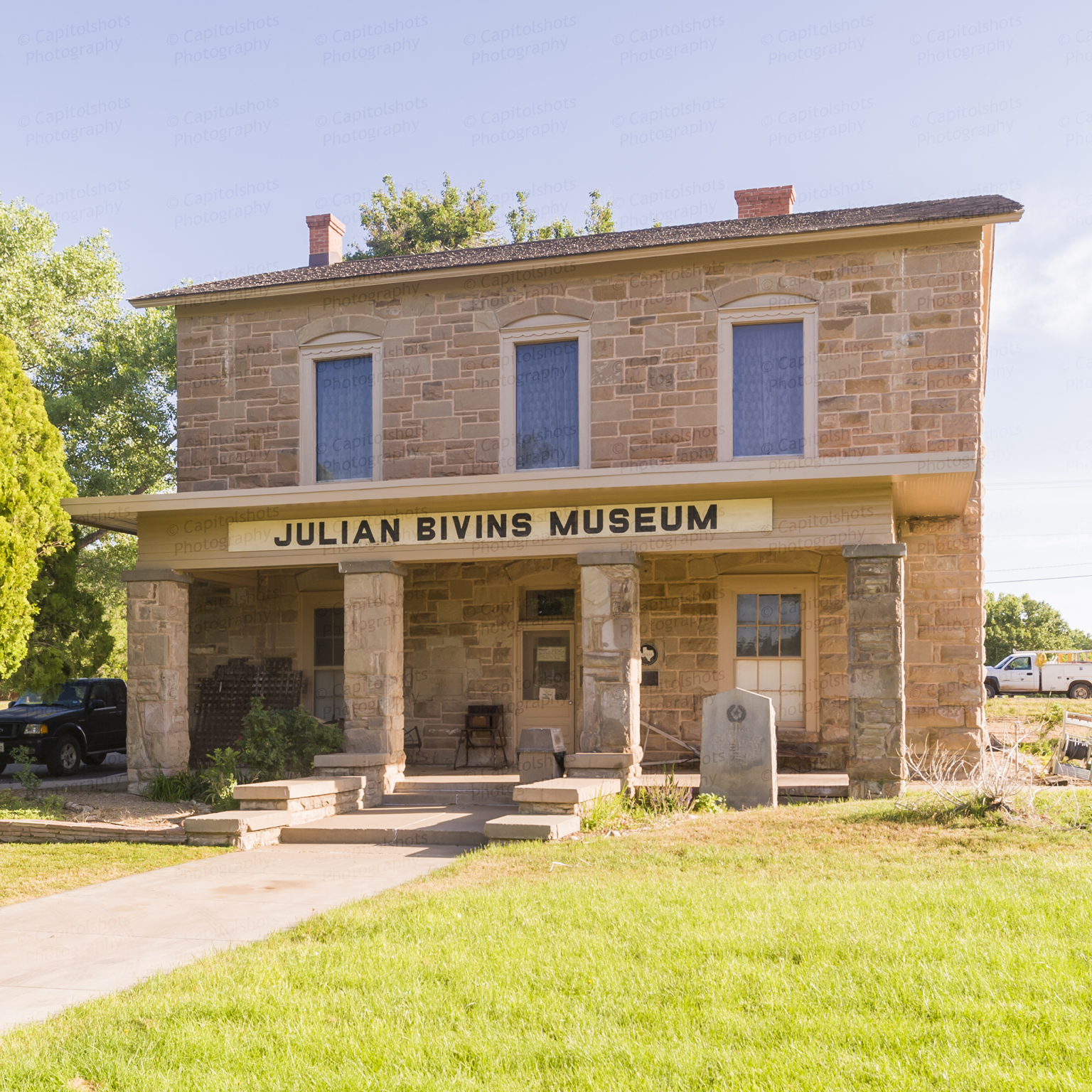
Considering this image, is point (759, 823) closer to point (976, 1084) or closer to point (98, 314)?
point (976, 1084)

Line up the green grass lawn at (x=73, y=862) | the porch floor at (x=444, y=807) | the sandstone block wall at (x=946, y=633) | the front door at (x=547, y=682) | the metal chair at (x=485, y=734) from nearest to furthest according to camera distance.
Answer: the green grass lawn at (x=73, y=862)
the porch floor at (x=444, y=807)
the sandstone block wall at (x=946, y=633)
the metal chair at (x=485, y=734)
the front door at (x=547, y=682)

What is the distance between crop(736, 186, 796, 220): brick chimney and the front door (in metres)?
7.07

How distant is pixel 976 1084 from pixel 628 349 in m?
11.5

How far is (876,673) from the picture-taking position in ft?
38.3

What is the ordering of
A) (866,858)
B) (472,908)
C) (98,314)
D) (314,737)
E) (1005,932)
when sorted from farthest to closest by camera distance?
(98,314) → (314,737) → (866,858) → (472,908) → (1005,932)

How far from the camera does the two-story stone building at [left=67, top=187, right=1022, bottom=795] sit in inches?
492

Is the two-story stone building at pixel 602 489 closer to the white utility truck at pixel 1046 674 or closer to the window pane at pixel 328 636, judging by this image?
the window pane at pixel 328 636

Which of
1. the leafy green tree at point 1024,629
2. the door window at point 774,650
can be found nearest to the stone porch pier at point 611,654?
the door window at point 774,650

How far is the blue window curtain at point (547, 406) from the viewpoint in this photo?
48.6ft

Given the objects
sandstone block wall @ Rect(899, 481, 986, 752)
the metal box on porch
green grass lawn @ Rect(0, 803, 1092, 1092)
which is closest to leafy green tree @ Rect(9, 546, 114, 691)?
the metal box on porch

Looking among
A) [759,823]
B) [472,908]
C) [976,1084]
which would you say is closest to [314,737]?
[759,823]

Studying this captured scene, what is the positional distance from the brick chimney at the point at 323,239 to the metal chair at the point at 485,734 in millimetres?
8565

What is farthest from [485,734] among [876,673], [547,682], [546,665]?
[876,673]

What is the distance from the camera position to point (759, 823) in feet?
31.0
